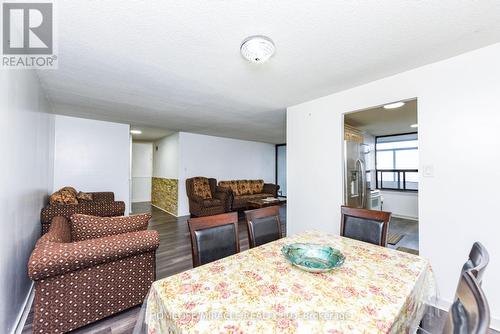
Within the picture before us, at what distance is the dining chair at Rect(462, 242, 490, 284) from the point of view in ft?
2.40

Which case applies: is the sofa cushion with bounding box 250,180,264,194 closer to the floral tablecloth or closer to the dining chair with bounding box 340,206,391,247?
the dining chair with bounding box 340,206,391,247

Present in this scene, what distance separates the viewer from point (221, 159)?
20.9ft

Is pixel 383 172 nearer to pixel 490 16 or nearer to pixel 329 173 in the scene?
pixel 329 173

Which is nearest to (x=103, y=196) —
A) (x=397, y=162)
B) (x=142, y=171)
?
(x=142, y=171)

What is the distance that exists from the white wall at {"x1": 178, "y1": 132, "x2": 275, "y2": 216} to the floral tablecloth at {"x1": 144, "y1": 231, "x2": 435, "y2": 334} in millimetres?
4705

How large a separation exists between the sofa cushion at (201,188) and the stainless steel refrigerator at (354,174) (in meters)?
3.44

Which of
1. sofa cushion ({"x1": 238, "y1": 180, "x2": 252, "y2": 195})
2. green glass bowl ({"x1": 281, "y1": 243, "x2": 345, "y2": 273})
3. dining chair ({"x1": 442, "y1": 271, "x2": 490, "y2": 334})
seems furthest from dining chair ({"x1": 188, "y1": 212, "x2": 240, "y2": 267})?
sofa cushion ({"x1": 238, "y1": 180, "x2": 252, "y2": 195})

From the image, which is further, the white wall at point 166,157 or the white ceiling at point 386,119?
the white wall at point 166,157

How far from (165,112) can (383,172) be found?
5.74 m

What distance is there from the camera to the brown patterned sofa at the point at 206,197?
4906mm

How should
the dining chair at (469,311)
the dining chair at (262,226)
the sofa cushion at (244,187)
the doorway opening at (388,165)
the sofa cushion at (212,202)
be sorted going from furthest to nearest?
the sofa cushion at (244,187) < the sofa cushion at (212,202) < the doorway opening at (388,165) < the dining chair at (262,226) < the dining chair at (469,311)

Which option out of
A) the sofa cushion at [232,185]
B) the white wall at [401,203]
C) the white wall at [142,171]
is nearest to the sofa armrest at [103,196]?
the sofa cushion at [232,185]

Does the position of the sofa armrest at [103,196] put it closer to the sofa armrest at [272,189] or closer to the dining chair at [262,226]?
the dining chair at [262,226]

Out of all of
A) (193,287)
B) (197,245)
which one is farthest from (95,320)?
(193,287)
